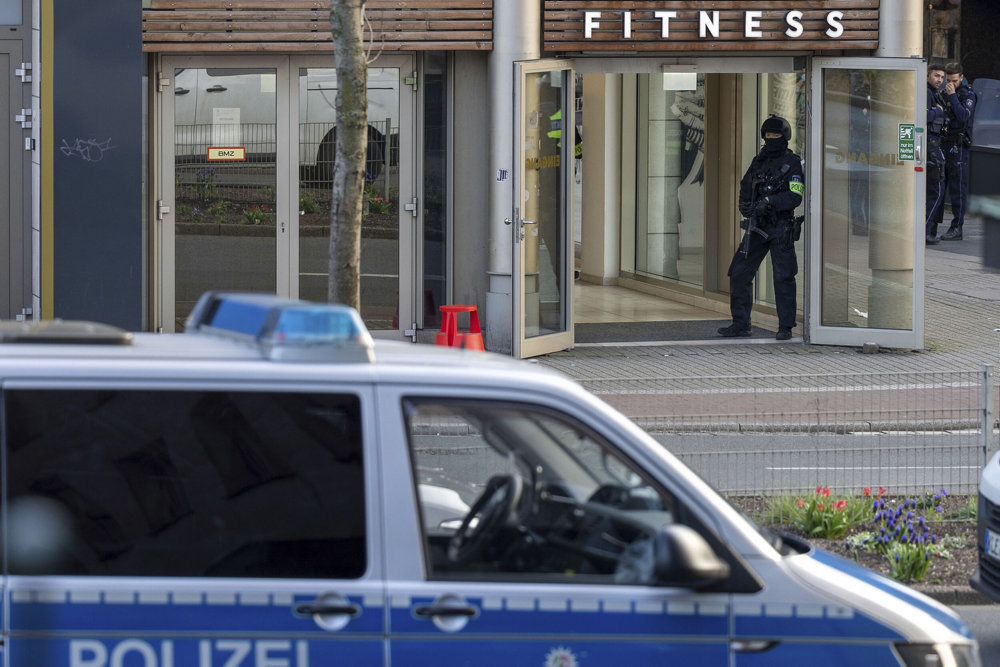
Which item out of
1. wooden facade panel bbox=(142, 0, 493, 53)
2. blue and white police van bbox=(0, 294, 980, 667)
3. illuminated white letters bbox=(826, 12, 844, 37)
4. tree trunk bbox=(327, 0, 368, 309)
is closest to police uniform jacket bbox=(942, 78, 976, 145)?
illuminated white letters bbox=(826, 12, 844, 37)

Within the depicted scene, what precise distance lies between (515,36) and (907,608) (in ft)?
35.1

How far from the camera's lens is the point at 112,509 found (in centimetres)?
347

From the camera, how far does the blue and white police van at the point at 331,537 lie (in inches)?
136

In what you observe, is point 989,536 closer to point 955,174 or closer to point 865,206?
point 865,206

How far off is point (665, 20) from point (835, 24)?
164 cm

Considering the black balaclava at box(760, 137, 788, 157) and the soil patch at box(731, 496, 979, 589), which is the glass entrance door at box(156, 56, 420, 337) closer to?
the black balaclava at box(760, 137, 788, 157)

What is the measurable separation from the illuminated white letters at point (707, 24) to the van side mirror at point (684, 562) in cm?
1105

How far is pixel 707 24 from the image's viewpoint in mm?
14031

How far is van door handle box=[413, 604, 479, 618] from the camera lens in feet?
11.5

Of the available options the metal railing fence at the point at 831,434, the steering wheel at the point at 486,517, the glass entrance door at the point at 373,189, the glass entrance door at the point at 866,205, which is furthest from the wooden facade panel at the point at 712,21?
the steering wheel at the point at 486,517

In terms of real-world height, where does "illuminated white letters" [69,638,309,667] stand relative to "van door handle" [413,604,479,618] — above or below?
below

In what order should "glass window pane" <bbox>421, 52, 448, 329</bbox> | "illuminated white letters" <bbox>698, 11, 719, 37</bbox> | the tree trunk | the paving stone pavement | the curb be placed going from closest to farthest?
the curb → the tree trunk → the paving stone pavement → "illuminated white letters" <bbox>698, 11, 719, 37</bbox> → "glass window pane" <bbox>421, 52, 448, 329</bbox>

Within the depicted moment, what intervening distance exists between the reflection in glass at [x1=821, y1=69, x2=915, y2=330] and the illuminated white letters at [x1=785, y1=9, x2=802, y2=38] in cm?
60

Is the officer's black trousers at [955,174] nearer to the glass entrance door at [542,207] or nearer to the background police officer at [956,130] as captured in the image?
the background police officer at [956,130]
